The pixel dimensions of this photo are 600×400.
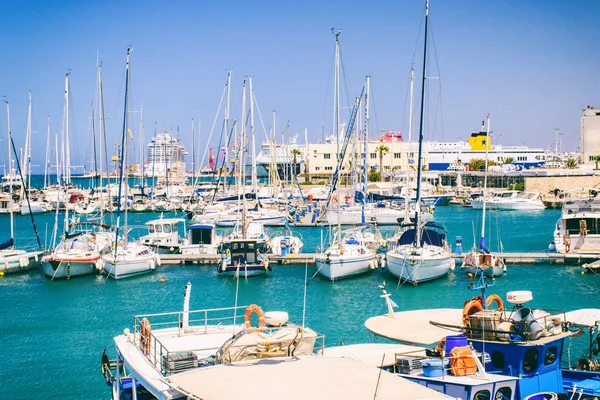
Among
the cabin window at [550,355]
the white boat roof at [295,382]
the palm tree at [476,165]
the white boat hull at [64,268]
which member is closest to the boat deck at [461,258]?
the white boat hull at [64,268]

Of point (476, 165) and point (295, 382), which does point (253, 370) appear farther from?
point (476, 165)

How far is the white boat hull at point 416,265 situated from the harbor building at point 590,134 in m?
105

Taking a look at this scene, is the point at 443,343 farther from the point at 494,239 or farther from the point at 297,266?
the point at 494,239

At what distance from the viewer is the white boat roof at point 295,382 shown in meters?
12.1

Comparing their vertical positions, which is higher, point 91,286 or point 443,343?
point 443,343

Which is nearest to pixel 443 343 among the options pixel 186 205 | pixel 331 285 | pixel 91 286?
pixel 331 285

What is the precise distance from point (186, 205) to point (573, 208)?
56.1 meters

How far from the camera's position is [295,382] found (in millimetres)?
12617

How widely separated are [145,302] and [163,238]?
53.6ft

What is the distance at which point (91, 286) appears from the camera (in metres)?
41.7

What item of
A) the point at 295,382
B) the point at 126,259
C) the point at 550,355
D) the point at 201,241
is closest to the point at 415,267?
the point at 126,259

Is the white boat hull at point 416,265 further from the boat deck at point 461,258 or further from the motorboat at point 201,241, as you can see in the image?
the motorboat at point 201,241

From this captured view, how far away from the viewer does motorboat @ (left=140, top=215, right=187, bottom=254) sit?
52969mm

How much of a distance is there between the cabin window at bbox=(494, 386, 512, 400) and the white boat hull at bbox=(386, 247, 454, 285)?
78.1 ft
